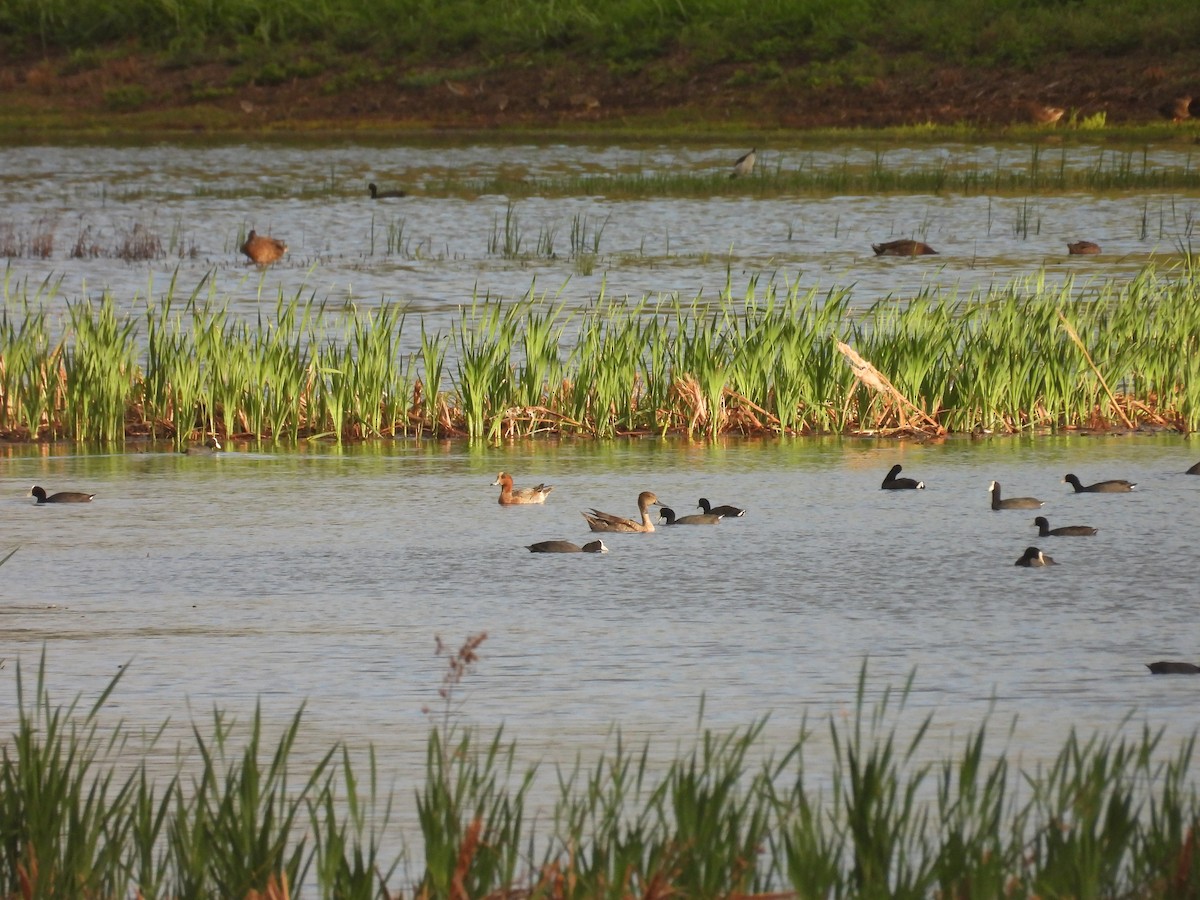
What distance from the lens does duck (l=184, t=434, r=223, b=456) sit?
11.5 m

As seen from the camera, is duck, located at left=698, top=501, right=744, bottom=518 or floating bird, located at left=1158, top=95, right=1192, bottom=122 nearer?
duck, located at left=698, top=501, right=744, bottom=518

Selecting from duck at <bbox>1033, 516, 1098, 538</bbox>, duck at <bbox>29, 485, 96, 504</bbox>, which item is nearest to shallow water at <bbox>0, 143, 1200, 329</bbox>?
duck at <bbox>29, 485, 96, 504</bbox>

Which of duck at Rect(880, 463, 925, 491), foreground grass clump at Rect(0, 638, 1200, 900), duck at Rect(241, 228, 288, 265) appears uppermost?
duck at Rect(241, 228, 288, 265)

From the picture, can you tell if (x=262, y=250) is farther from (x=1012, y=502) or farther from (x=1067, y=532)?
(x=1067, y=532)

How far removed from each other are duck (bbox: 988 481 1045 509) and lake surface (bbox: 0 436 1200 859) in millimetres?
59

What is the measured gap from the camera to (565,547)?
8539 millimetres

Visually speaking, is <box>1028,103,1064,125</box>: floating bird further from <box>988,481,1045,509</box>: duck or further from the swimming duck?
the swimming duck

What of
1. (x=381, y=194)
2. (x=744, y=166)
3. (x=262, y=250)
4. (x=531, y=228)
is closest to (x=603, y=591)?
(x=262, y=250)

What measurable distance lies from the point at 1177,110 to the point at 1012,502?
34.1 metres

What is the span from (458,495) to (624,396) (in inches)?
81.8

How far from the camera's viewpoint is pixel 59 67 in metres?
53.1

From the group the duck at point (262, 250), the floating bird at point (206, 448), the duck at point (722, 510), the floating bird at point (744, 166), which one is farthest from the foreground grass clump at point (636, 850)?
the floating bird at point (744, 166)

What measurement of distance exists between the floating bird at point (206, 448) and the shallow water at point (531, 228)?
1.93 meters

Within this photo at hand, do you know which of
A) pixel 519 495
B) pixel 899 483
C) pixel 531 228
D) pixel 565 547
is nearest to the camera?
pixel 565 547
